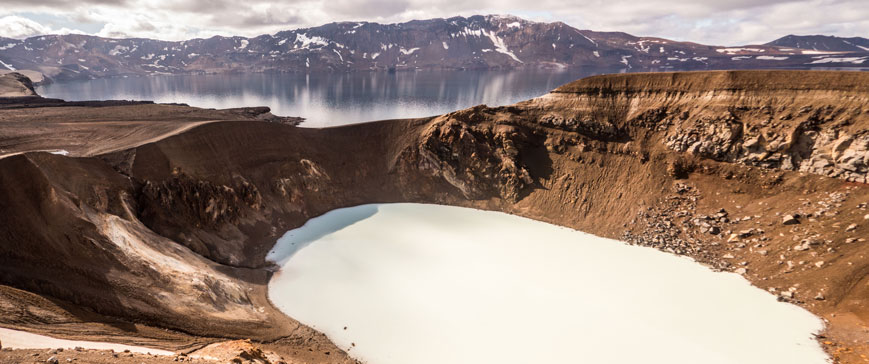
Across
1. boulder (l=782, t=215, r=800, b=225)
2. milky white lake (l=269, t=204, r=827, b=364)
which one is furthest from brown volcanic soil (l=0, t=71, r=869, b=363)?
milky white lake (l=269, t=204, r=827, b=364)

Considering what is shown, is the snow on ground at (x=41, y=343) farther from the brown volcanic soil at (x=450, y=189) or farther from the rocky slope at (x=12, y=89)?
the rocky slope at (x=12, y=89)

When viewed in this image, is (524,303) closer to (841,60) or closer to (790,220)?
(790,220)

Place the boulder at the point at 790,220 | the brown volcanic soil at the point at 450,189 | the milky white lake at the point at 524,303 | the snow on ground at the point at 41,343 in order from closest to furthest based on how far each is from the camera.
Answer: the snow on ground at the point at 41,343 < the brown volcanic soil at the point at 450,189 < the milky white lake at the point at 524,303 < the boulder at the point at 790,220

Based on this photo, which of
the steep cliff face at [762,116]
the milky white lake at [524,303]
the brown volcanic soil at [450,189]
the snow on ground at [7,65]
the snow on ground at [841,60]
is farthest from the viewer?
the snow on ground at [7,65]

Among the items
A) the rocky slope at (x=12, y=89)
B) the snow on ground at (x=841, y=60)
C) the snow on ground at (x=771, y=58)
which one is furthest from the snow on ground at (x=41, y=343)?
the snow on ground at (x=771, y=58)

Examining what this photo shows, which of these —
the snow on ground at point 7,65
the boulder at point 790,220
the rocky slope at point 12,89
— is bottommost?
the boulder at point 790,220

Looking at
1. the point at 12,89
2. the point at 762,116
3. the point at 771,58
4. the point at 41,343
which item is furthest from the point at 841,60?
the point at 12,89

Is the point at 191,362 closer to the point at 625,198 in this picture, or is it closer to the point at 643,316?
the point at 643,316
